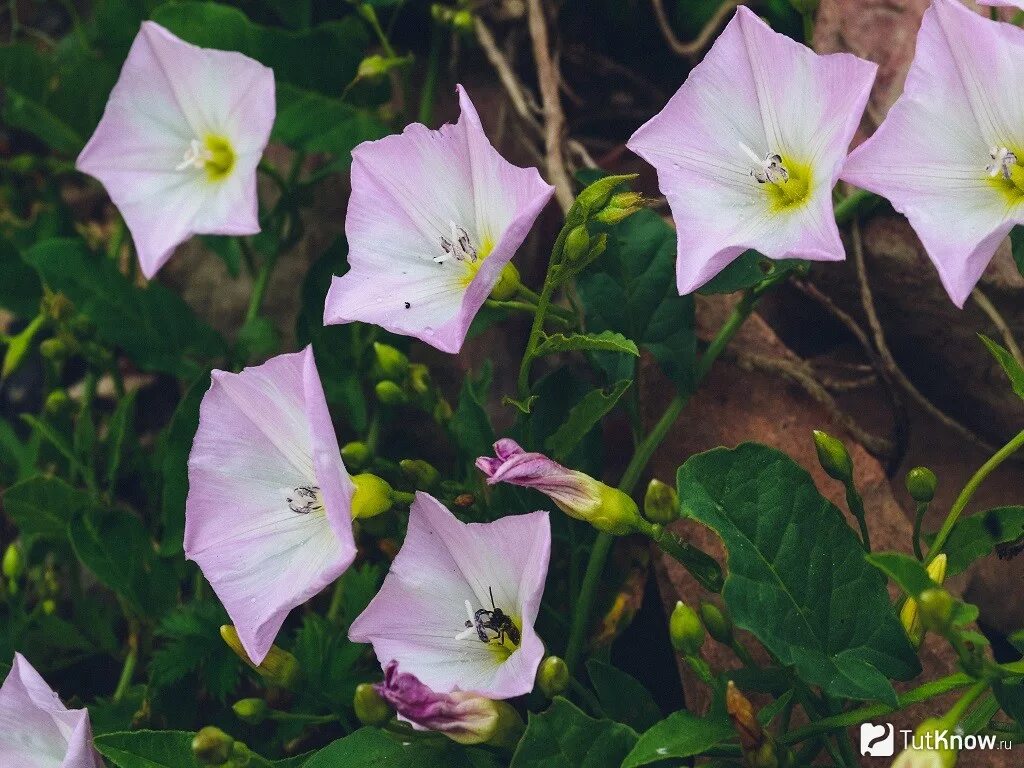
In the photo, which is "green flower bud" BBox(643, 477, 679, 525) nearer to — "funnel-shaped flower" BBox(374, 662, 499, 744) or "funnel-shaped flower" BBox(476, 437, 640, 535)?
"funnel-shaped flower" BBox(476, 437, 640, 535)

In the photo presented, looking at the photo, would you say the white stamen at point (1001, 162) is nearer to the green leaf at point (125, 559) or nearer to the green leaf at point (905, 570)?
the green leaf at point (905, 570)

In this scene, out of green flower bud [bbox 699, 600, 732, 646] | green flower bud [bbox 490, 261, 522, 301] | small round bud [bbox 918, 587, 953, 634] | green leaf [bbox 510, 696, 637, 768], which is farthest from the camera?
green flower bud [bbox 490, 261, 522, 301]

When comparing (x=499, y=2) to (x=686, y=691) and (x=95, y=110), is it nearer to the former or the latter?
(x=95, y=110)

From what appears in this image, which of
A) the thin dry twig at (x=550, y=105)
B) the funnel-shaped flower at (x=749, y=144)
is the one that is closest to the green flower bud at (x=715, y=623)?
the funnel-shaped flower at (x=749, y=144)

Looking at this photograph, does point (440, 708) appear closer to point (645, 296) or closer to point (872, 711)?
point (872, 711)

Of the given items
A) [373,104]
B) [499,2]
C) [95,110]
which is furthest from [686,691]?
[95,110]

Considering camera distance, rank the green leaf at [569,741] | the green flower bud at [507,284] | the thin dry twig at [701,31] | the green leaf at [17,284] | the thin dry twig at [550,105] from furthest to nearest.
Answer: the green leaf at [17,284] < the thin dry twig at [701,31] < the thin dry twig at [550,105] < the green flower bud at [507,284] < the green leaf at [569,741]

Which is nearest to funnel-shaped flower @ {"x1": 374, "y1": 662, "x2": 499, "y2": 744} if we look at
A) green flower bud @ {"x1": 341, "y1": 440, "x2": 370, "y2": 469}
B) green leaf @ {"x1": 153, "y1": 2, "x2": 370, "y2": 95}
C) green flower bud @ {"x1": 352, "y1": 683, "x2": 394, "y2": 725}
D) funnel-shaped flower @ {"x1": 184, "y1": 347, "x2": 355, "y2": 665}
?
green flower bud @ {"x1": 352, "y1": 683, "x2": 394, "y2": 725}
